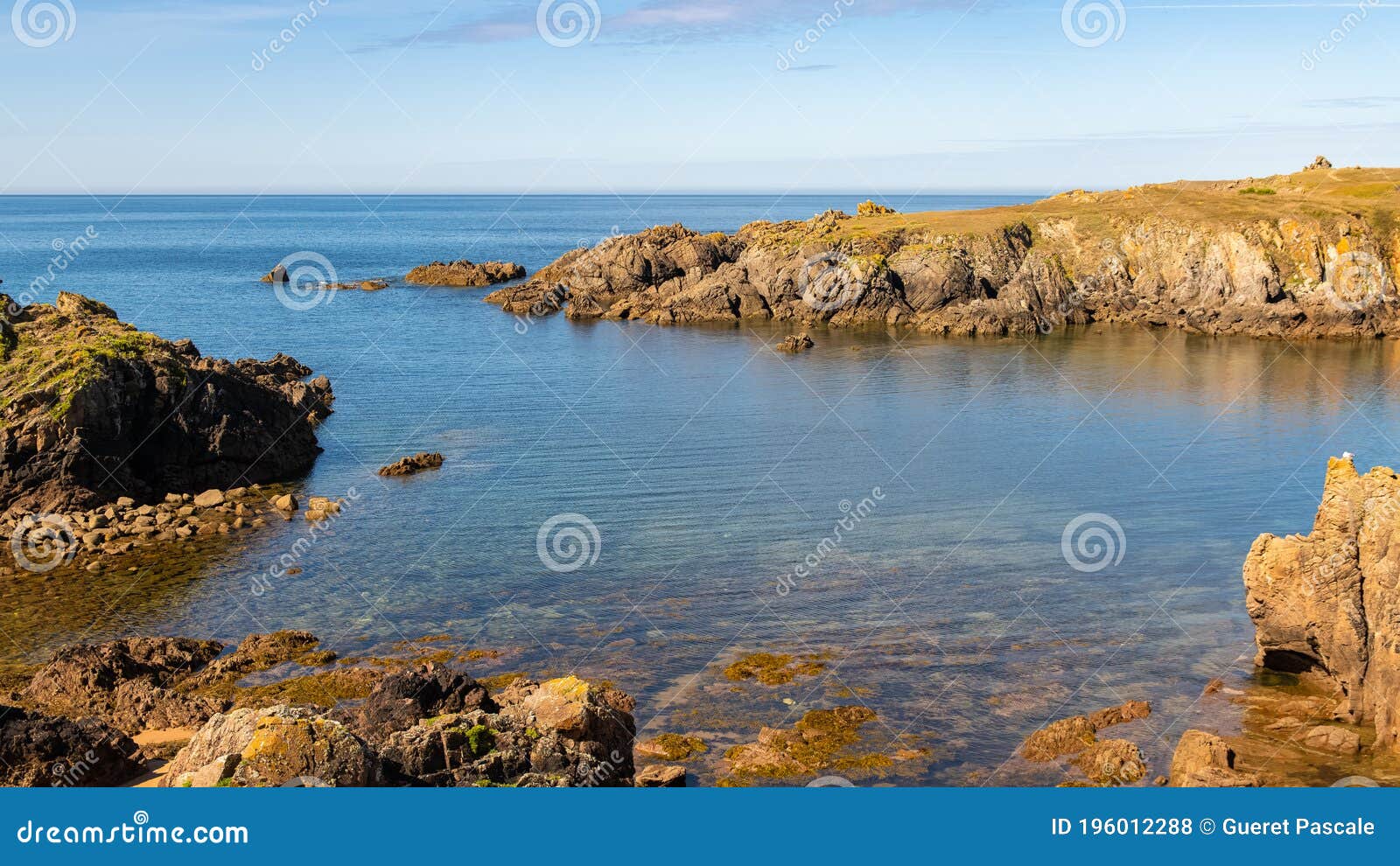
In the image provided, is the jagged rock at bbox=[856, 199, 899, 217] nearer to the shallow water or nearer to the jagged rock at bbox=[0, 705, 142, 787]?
the shallow water

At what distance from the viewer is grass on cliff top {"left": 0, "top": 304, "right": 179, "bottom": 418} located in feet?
148

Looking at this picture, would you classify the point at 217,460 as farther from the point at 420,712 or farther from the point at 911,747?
the point at 911,747

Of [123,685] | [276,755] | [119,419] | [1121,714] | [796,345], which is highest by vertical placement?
[796,345]

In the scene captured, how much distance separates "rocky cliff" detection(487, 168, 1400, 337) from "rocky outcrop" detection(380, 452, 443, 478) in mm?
54297

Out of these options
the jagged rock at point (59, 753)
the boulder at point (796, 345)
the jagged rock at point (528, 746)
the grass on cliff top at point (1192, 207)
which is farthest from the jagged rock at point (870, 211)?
the jagged rock at point (59, 753)

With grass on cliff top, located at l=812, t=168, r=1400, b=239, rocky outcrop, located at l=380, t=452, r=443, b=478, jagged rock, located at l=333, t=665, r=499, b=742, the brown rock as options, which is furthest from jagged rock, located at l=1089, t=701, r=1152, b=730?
grass on cliff top, located at l=812, t=168, r=1400, b=239

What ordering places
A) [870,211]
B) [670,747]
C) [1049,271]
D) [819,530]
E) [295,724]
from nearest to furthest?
[295,724]
[670,747]
[819,530]
[1049,271]
[870,211]

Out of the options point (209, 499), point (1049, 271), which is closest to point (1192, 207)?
point (1049, 271)

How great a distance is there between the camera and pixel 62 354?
47.2 m

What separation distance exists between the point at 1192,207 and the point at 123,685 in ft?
364

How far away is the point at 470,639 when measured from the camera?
33750 mm

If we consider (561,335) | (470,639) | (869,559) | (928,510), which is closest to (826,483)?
(928,510)

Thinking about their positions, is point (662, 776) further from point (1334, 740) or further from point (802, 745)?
point (1334, 740)

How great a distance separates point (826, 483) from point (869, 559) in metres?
10.7
